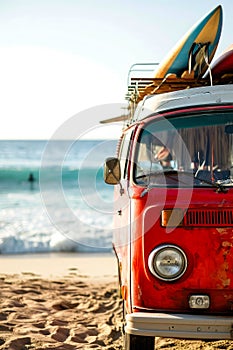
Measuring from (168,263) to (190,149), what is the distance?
4.29ft

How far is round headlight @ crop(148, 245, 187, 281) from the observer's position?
4.29 meters

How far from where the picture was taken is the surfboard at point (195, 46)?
6.59m

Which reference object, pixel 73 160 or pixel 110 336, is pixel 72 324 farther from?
pixel 73 160

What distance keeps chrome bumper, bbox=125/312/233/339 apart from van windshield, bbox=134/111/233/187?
1.05 metres

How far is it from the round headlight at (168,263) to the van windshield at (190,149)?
0.58 meters

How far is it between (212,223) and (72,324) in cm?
313

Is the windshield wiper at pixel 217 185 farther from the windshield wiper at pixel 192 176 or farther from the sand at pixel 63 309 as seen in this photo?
the sand at pixel 63 309

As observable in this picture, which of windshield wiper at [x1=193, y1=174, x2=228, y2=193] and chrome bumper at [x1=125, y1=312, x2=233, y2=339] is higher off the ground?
windshield wiper at [x1=193, y1=174, x2=228, y2=193]

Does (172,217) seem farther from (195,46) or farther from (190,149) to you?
(195,46)

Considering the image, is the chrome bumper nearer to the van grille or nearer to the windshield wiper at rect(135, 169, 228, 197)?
the van grille

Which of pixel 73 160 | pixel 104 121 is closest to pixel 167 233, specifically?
pixel 104 121

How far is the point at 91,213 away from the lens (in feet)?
73.2

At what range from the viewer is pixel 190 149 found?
5.23 m

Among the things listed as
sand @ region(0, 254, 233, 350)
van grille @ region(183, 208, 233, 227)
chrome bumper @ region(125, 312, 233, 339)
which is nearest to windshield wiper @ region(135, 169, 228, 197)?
van grille @ region(183, 208, 233, 227)
